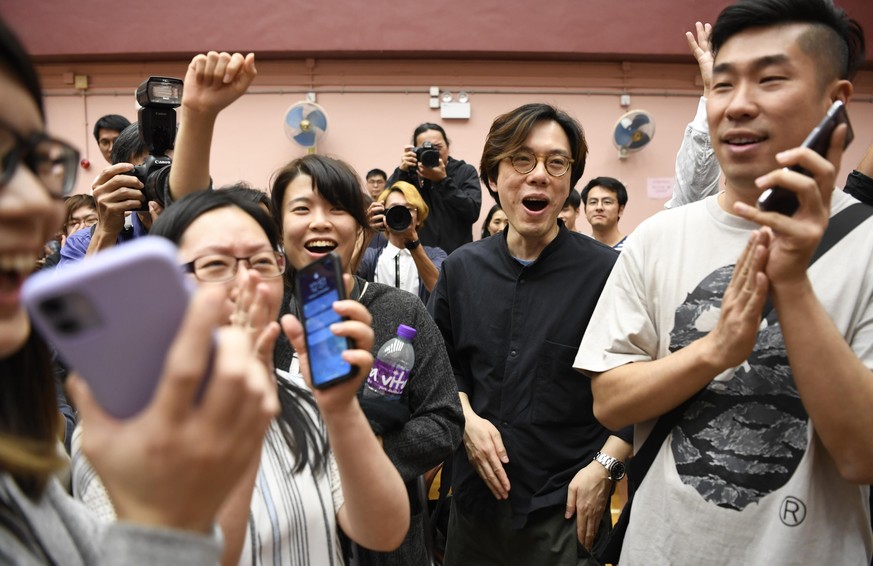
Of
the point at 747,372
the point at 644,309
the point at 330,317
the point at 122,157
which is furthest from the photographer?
the point at 122,157

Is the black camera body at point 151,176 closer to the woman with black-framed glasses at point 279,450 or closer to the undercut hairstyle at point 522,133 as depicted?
the woman with black-framed glasses at point 279,450

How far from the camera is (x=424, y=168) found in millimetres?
3459

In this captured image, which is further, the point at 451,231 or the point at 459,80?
the point at 459,80

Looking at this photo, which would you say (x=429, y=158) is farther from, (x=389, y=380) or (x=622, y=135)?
(x=622, y=135)

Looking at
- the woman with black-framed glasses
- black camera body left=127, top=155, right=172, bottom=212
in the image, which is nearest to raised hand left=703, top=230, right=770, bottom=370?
the woman with black-framed glasses

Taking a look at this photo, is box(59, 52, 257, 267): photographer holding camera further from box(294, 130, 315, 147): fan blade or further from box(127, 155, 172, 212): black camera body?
box(294, 130, 315, 147): fan blade

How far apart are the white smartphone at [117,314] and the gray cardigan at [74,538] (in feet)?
0.32

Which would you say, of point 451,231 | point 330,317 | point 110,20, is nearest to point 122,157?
point 330,317

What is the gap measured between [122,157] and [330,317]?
4.42 feet

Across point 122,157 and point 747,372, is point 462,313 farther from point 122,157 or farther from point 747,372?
point 122,157

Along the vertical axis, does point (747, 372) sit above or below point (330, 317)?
below

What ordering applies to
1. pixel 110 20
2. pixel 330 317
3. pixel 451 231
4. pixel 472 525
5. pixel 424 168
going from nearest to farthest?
1. pixel 330 317
2. pixel 472 525
3. pixel 424 168
4. pixel 451 231
5. pixel 110 20

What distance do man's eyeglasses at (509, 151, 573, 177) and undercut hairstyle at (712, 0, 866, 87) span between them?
654mm

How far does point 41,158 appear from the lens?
55cm
